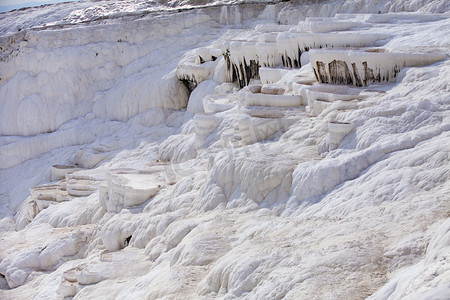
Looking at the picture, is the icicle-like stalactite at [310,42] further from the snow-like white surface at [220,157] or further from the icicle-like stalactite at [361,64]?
the icicle-like stalactite at [361,64]

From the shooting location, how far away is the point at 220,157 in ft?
43.8

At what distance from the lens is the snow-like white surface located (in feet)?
26.5

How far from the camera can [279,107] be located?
15.5 m

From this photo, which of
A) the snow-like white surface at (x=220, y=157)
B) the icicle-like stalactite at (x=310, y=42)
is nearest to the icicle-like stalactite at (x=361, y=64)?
the snow-like white surface at (x=220, y=157)

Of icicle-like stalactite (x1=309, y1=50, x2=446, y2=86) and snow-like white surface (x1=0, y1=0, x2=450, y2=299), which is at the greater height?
icicle-like stalactite (x1=309, y1=50, x2=446, y2=86)

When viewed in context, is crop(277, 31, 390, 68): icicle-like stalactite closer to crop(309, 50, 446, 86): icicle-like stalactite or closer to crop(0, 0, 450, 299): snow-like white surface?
crop(0, 0, 450, 299): snow-like white surface

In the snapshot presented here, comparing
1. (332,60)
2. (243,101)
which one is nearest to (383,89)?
(332,60)

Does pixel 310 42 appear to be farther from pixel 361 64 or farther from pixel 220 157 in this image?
pixel 220 157

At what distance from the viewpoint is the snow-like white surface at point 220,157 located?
8062mm

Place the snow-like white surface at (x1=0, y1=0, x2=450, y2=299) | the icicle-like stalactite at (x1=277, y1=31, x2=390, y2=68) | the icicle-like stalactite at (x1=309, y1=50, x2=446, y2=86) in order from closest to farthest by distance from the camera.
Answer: the snow-like white surface at (x1=0, y1=0, x2=450, y2=299) → the icicle-like stalactite at (x1=309, y1=50, x2=446, y2=86) → the icicle-like stalactite at (x1=277, y1=31, x2=390, y2=68)

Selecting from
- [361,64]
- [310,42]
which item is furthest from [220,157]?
[310,42]

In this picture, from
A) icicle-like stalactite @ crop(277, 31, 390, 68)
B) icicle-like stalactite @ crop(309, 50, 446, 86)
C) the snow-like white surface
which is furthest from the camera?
icicle-like stalactite @ crop(277, 31, 390, 68)

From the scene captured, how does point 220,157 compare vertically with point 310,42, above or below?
below

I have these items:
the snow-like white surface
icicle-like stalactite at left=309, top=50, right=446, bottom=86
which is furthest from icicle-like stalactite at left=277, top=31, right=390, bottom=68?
icicle-like stalactite at left=309, top=50, right=446, bottom=86
